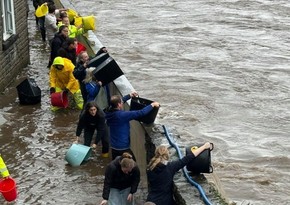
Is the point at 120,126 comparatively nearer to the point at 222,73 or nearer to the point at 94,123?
the point at 94,123

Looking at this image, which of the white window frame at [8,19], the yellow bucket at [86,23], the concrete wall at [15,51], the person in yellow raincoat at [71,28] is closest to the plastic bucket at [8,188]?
the concrete wall at [15,51]

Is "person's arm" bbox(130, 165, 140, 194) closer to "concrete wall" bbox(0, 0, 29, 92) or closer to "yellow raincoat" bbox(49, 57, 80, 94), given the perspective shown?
"yellow raincoat" bbox(49, 57, 80, 94)

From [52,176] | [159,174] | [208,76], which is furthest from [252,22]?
[159,174]

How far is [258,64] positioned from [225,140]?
803cm

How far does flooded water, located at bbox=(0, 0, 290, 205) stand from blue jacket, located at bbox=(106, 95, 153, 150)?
2.39ft

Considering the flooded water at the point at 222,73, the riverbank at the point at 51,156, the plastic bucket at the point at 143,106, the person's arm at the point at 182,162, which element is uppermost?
the person's arm at the point at 182,162

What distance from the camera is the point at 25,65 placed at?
16.5 meters

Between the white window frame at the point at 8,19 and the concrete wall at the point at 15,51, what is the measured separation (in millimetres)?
146

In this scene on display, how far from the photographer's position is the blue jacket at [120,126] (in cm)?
918

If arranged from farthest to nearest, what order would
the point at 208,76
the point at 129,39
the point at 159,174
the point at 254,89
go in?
1. the point at 129,39
2. the point at 208,76
3. the point at 254,89
4. the point at 159,174

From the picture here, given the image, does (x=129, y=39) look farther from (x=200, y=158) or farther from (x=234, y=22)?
(x=200, y=158)

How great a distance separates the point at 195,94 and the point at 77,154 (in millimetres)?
8463

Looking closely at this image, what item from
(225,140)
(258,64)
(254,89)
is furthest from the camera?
(258,64)

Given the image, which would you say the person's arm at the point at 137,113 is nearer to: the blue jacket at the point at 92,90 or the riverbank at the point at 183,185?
the riverbank at the point at 183,185
